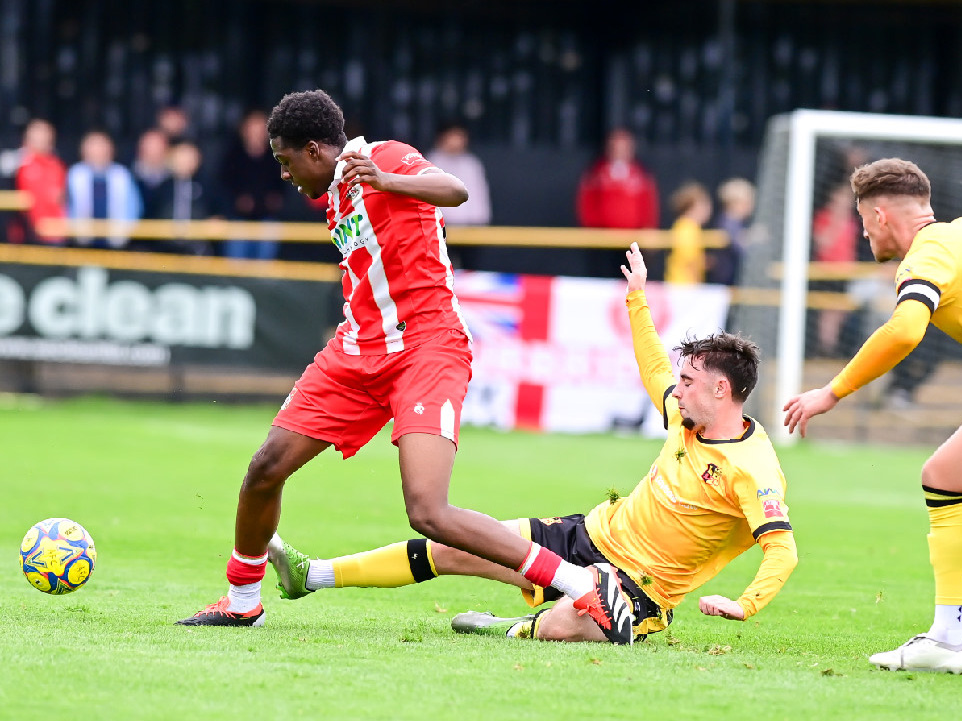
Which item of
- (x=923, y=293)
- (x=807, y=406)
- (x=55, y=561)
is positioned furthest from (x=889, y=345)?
(x=55, y=561)

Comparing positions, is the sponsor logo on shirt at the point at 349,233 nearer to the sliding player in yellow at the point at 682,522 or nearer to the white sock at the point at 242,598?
the sliding player in yellow at the point at 682,522

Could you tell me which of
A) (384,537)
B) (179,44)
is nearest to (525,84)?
(179,44)

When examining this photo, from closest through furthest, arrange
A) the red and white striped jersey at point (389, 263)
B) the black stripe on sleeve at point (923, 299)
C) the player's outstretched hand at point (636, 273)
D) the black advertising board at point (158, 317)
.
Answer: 1. the black stripe on sleeve at point (923, 299)
2. the red and white striped jersey at point (389, 263)
3. the player's outstretched hand at point (636, 273)
4. the black advertising board at point (158, 317)

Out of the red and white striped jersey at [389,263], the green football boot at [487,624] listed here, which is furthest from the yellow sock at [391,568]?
the red and white striped jersey at [389,263]

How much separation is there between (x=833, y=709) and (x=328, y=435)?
2.33 m

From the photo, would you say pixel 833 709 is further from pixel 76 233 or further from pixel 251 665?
pixel 76 233

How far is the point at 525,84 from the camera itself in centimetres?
2053

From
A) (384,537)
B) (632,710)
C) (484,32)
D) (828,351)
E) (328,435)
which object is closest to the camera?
(632,710)

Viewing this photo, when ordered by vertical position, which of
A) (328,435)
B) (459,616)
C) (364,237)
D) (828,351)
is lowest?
(828,351)

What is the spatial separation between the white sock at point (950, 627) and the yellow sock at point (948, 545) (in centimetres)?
3

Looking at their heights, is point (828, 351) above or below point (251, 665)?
below

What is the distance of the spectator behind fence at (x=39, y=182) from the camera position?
16125 millimetres

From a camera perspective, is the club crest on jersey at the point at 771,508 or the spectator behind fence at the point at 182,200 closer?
the club crest on jersey at the point at 771,508

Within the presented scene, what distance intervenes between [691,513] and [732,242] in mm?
12116
